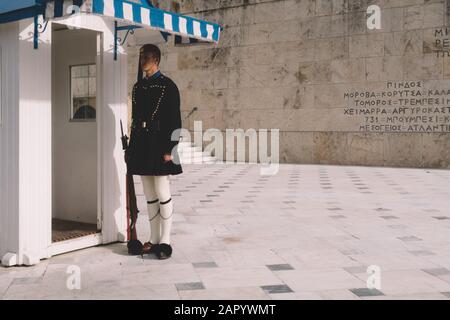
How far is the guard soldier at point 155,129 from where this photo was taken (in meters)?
5.11

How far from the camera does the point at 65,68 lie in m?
6.68

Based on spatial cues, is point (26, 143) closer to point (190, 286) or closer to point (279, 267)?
point (190, 286)

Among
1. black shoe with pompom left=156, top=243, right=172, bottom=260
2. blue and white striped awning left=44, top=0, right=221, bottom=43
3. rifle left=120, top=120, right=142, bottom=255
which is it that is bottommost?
black shoe with pompom left=156, top=243, right=172, bottom=260

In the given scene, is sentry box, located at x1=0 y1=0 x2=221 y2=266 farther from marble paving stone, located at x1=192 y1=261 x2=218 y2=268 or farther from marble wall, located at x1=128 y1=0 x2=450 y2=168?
marble wall, located at x1=128 y1=0 x2=450 y2=168

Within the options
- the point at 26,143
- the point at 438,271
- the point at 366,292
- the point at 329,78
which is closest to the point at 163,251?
the point at 26,143

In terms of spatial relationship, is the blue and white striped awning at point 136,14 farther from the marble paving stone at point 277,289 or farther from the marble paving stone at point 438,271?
the marble paving stone at point 438,271

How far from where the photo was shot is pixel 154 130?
5.12 meters

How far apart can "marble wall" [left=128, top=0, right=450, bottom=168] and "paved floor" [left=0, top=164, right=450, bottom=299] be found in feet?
17.7

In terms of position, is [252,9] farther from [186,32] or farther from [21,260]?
[21,260]

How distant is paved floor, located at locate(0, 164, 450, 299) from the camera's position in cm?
431

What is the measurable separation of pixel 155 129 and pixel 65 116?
6.77 ft

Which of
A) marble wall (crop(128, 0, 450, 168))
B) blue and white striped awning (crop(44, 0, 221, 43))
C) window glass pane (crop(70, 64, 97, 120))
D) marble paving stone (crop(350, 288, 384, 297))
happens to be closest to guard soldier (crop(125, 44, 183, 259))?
blue and white striped awning (crop(44, 0, 221, 43))

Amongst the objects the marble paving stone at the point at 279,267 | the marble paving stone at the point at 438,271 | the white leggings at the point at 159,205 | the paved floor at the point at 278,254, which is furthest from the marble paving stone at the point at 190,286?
the marble paving stone at the point at 438,271

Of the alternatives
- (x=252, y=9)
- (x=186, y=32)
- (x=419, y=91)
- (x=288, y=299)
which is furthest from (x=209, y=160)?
(x=288, y=299)
